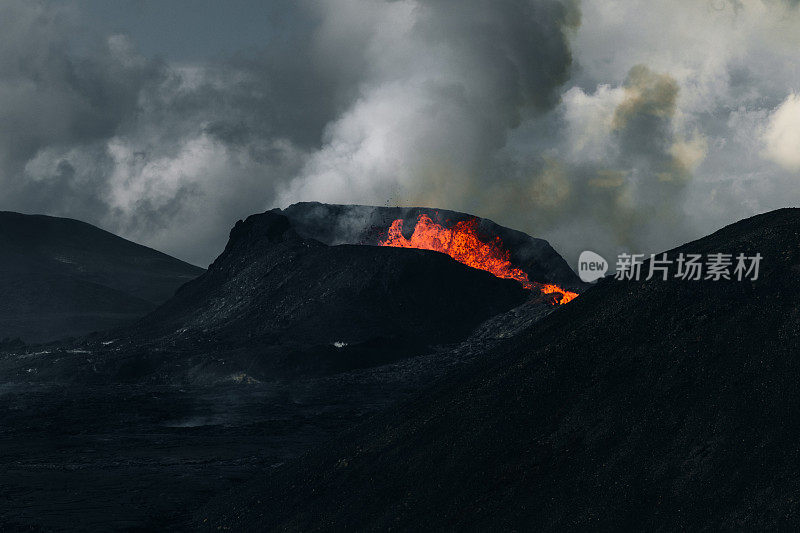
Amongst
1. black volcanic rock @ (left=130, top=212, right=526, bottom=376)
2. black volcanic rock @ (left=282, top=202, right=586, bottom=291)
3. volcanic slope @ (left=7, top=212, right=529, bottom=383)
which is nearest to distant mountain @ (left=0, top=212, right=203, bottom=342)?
black volcanic rock @ (left=282, top=202, right=586, bottom=291)

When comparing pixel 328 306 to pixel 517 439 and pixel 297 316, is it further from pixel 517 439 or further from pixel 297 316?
pixel 517 439

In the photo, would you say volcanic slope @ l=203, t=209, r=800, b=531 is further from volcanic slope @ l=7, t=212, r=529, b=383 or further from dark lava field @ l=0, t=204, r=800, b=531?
volcanic slope @ l=7, t=212, r=529, b=383

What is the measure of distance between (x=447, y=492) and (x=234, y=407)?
85.3 feet

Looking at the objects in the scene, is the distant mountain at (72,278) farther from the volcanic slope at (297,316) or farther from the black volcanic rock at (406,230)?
the volcanic slope at (297,316)

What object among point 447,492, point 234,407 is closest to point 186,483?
point 447,492

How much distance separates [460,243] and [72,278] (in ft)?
210

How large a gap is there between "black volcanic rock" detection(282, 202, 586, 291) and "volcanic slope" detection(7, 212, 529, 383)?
394cm

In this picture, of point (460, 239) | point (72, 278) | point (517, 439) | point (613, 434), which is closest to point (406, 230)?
point (460, 239)

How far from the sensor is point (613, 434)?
1559cm

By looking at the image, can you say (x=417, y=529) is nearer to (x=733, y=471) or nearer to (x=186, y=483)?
(x=733, y=471)

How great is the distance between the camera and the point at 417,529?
15.4 meters

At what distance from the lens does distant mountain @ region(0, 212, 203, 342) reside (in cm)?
9856

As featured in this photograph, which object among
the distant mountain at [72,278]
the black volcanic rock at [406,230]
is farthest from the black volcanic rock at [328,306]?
the distant mountain at [72,278]

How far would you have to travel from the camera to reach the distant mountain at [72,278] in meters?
98.6
